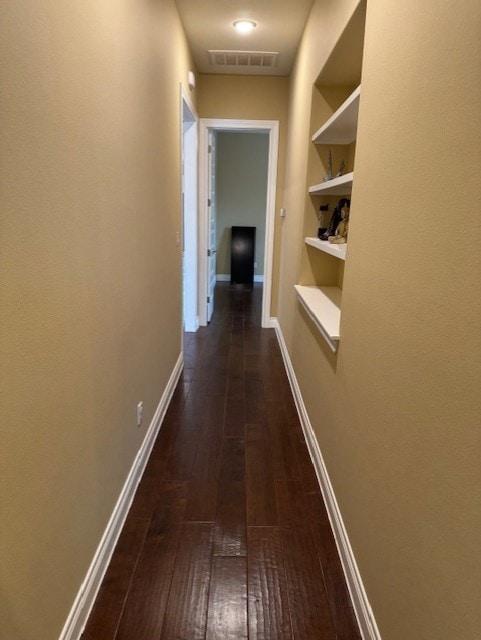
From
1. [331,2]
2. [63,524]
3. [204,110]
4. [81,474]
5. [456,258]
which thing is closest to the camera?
[456,258]

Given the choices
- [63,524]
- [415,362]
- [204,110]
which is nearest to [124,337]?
[63,524]

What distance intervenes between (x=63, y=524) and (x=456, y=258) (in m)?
1.25

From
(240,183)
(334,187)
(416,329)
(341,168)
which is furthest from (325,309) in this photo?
(240,183)

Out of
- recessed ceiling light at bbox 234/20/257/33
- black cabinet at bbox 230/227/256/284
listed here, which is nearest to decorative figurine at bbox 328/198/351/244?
recessed ceiling light at bbox 234/20/257/33

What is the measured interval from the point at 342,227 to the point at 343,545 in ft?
5.37

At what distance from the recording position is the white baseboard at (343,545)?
1.33 metres

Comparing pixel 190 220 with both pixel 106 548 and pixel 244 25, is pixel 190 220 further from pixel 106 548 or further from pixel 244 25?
pixel 106 548

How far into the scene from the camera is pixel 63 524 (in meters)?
1.22

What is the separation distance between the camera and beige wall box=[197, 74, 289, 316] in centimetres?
423

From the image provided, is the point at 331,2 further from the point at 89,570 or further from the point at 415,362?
the point at 89,570

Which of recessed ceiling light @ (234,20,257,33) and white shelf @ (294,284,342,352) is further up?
recessed ceiling light @ (234,20,257,33)

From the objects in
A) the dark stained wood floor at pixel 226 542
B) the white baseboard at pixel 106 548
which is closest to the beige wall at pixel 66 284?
the white baseboard at pixel 106 548

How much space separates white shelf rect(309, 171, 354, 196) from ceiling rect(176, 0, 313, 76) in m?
1.23

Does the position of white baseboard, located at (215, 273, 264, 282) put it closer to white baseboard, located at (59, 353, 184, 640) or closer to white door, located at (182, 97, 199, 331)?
white door, located at (182, 97, 199, 331)
